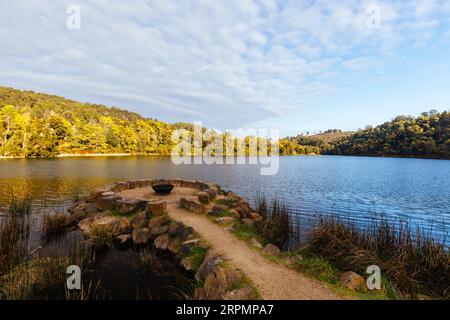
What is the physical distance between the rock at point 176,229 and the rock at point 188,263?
55.5 inches

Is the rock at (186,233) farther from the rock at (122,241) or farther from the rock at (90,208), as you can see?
the rock at (90,208)

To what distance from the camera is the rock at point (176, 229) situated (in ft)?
26.7

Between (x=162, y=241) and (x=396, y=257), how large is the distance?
7468 mm

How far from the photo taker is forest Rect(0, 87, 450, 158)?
150 ft

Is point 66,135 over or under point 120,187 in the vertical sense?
over

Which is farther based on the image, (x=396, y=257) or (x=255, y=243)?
(x=255, y=243)

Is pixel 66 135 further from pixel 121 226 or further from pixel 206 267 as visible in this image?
pixel 206 267

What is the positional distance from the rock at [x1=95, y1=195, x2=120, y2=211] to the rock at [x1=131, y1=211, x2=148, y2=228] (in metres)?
1.79

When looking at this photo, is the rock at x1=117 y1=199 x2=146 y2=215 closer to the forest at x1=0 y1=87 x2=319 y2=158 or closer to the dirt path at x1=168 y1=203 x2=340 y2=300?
the dirt path at x1=168 y1=203 x2=340 y2=300

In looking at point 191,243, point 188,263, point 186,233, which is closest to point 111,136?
point 186,233

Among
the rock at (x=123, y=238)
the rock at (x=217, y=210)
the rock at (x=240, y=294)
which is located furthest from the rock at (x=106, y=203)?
the rock at (x=240, y=294)

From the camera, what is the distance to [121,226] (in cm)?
903
